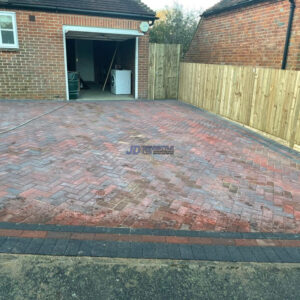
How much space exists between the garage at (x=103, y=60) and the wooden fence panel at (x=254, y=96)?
3.40 meters

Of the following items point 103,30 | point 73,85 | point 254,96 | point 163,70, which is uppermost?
point 103,30

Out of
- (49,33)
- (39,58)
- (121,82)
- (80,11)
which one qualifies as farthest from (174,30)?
(39,58)

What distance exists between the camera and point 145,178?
4891mm

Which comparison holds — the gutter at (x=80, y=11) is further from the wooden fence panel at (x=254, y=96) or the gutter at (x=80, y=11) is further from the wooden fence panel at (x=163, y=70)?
the wooden fence panel at (x=254, y=96)

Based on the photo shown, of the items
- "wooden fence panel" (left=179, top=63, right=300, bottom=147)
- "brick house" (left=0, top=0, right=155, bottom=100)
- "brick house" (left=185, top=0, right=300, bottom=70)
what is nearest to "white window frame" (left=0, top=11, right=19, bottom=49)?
"brick house" (left=0, top=0, right=155, bottom=100)

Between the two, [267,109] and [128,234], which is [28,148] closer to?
[128,234]

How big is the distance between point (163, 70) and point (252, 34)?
4123mm

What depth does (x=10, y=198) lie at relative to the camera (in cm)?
403

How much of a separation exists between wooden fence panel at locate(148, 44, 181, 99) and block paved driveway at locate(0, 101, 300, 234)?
17.3 ft

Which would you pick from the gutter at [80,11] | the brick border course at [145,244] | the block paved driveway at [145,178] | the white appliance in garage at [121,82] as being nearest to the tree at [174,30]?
the white appliance in garage at [121,82]

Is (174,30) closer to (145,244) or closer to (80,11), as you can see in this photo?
(80,11)

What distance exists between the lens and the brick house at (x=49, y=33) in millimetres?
10805

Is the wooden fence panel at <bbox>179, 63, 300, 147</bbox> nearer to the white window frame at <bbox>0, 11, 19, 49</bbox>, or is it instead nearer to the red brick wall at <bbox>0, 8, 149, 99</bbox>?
the red brick wall at <bbox>0, 8, 149, 99</bbox>

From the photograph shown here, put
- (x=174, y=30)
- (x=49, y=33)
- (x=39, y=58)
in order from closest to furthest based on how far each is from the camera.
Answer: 1. (x=49, y=33)
2. (x=39, y=58)
3. (x=174, y=30)
